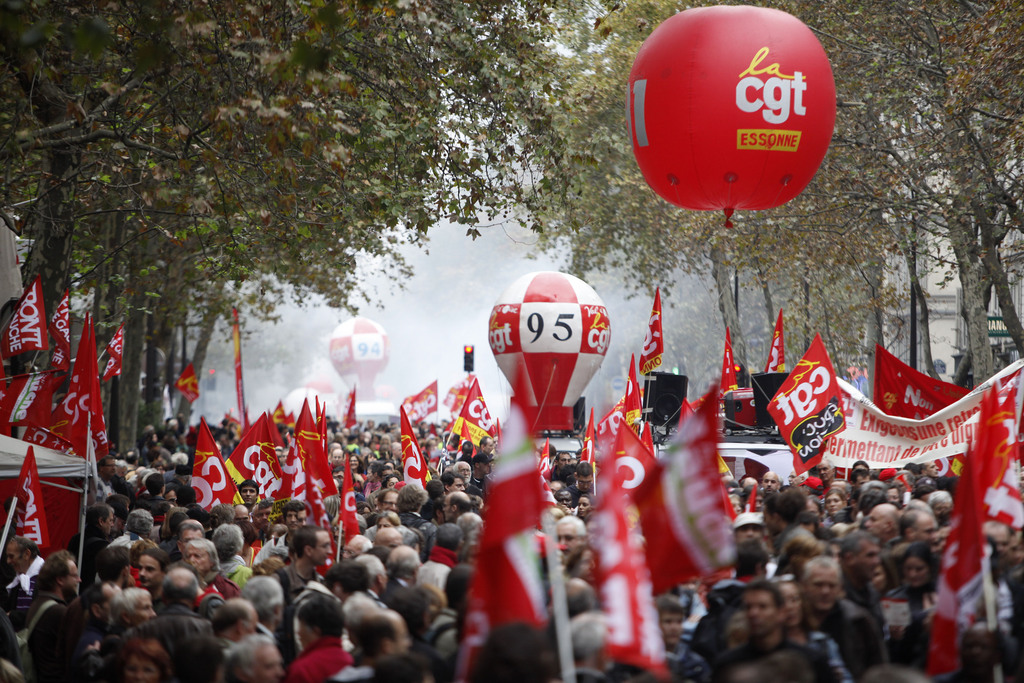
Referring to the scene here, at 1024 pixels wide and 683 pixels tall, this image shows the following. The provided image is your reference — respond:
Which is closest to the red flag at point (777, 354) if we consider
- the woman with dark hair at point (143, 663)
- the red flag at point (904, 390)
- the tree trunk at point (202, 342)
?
the red flag at point (904, 390)

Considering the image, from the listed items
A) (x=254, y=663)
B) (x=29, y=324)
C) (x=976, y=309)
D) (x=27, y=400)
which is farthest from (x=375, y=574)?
(x=976, y=309)

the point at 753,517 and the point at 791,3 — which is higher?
the point at 791,3

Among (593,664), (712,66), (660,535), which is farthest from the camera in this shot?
(712,66)

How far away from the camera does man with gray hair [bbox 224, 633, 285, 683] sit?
5.22m

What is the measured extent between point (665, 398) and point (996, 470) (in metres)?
14.7

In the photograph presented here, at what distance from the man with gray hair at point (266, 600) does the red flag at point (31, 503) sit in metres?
3.90

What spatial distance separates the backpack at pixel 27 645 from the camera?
7.35 metres

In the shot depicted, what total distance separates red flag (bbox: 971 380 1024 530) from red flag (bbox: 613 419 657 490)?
3578 millimetres

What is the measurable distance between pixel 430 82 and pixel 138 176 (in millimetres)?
6369

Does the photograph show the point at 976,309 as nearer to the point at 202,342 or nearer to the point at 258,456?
the point at 258,456

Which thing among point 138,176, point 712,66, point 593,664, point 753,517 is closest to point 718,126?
point 712,66

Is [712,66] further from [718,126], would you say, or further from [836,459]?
[836,459]

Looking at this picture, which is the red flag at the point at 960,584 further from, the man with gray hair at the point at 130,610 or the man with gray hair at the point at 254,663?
→ the man with gray hair at the point at 130,610

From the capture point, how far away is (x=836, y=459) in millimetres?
13602
